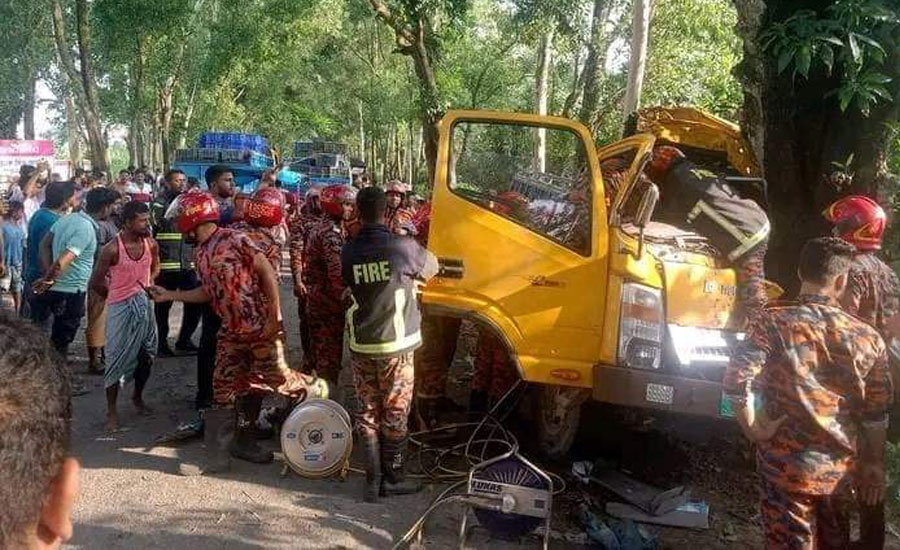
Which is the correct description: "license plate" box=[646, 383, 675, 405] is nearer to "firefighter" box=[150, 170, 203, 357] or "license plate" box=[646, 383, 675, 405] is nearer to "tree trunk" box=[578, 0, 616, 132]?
"firefighter" box=[150, 170, 203, 357]

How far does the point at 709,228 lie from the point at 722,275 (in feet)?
1.13

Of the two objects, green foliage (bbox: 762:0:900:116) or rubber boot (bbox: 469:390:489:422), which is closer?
green foliage (bbox: 762:0:900:116)

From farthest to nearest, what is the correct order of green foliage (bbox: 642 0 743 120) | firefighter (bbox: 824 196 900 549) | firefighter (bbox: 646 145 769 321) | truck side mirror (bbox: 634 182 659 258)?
green foliage (bbox: 642 0 743 120) < firefighter (bbox: 646 145 769 321) < truck side mirror (bbox: 634 182 659 258) < firefighter (bbox: 824 196 900 549)

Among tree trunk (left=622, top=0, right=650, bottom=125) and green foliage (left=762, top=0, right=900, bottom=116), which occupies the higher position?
tree trunk (left=622, top=0, right=650, bottom=125)

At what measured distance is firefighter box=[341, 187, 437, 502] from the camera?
181 inches

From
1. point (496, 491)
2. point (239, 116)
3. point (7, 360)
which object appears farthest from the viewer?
point (239, 116)

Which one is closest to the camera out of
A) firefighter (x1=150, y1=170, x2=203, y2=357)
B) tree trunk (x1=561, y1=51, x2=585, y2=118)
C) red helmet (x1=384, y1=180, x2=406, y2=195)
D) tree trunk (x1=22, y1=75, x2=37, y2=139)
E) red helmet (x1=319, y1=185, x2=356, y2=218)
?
red helmet (x1=319, y1=185, x2=356, y2=218)

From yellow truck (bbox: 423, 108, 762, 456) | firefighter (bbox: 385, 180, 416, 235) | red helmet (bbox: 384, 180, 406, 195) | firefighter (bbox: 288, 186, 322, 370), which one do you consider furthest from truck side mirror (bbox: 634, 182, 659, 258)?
red helmet (bbox: 384, 180, 406, 195)

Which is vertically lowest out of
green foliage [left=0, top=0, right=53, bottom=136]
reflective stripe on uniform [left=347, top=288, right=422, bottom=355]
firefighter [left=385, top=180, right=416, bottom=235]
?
reflective stripe on uniform [left=347, top=288, right=422, bottom=355]

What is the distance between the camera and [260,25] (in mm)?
26953

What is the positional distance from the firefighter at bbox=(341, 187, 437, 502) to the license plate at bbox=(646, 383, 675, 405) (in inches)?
54.4

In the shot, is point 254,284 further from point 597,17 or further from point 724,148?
point 597,17

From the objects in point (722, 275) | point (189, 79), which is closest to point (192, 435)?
point (722, 275)

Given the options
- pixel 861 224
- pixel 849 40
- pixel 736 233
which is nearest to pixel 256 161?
pixel 736 233
